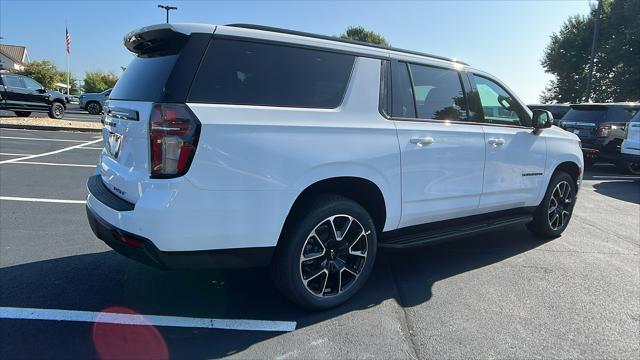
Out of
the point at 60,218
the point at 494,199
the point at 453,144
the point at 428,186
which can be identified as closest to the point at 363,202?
the point at 428,186

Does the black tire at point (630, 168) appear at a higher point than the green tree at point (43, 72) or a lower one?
higher

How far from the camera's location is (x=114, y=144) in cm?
329

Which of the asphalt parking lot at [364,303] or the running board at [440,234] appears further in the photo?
the running board at [440,234]

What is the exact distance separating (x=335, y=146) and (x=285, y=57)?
69 cm

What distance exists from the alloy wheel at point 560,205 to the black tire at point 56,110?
2125 cm

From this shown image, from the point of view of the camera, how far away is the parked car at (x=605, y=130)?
1174cm

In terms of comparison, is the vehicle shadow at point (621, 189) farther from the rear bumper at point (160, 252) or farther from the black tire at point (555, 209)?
the rear bumper at point (160, 252)

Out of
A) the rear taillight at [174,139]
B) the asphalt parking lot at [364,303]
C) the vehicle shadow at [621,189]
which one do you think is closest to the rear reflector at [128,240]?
the rear taillight at [174,139]

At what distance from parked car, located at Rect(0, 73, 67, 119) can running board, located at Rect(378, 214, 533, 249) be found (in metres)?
20.7

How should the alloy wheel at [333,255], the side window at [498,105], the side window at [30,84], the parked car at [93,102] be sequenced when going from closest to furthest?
the alloy wheel at [333,255] < the side window at [498,105] < the side window at [30,84] < the parked car at [93,102]

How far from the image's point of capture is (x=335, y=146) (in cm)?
322

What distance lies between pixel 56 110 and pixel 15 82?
6.43 feet

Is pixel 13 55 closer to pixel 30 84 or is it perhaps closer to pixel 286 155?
pixel 30 84

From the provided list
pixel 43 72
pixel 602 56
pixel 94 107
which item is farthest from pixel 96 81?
pixel 602 56
